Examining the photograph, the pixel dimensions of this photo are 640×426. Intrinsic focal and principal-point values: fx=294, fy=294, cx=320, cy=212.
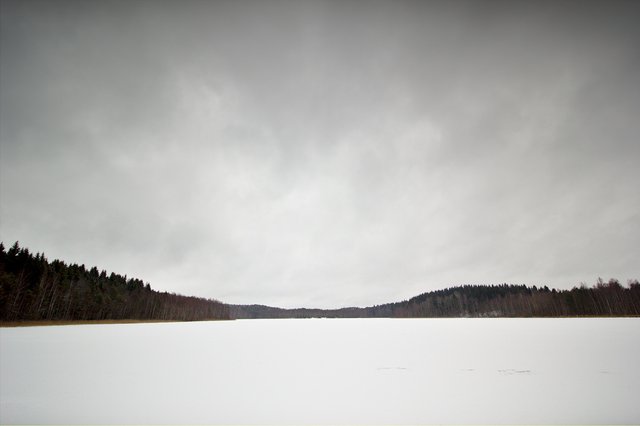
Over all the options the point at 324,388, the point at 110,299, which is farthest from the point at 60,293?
the point at 324,388

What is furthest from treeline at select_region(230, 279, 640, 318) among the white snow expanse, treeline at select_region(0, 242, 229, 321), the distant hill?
treeline at select_region(0, 242, 229, 321)

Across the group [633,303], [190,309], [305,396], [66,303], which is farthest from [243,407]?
[190,309]

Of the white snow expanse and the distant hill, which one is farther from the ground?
the distant hill

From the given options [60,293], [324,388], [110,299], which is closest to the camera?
[324,388]

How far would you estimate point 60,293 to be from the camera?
174ft

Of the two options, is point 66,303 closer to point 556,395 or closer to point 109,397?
point 109,397

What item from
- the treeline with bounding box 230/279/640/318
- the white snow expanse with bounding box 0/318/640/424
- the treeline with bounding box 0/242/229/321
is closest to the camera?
the white snow expanse with bounding box 0/318/640/424

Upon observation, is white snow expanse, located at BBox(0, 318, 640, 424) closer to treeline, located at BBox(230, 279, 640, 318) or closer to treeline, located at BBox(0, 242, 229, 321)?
treeline, located at BBox(0, 242, 229, 321)

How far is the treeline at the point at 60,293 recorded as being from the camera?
4406 cm

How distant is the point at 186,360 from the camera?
1304 cm

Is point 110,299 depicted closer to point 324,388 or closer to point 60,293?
point 60,293

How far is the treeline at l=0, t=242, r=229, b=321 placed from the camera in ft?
145

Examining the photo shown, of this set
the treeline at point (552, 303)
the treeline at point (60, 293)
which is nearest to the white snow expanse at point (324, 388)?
the treeline at point (60, 293)

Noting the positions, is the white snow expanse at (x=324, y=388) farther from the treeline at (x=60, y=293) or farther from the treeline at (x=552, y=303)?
the treeline at (x=552, y=303)
